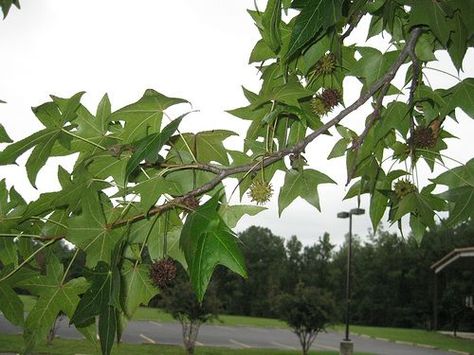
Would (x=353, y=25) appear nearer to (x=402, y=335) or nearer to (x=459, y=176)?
(x=459, y=176)

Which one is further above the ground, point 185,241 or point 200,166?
point 200,166

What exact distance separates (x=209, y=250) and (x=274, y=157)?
56 cm

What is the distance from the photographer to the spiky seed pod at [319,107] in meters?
1.96

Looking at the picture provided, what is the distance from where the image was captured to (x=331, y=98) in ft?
6.38

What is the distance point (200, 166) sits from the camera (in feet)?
5.00

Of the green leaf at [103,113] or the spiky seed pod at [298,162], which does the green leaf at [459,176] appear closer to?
the spiky seed pod at [298,162]

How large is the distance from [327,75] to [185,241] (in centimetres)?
112

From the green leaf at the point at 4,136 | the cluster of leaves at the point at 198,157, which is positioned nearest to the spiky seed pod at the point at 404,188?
the cluster of leaves at the point at 198,157

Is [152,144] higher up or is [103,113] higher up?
[103,113]

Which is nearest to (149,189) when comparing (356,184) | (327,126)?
(327,126)

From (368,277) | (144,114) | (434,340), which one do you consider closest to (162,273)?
(144,114)

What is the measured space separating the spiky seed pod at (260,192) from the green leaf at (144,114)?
422 mm

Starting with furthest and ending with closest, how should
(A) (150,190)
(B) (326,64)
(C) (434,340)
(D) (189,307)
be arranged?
(C) (434,340), (D) (189,307), (B) (326,64), (A) (150,190)

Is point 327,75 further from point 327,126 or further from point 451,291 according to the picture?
point 451,291
